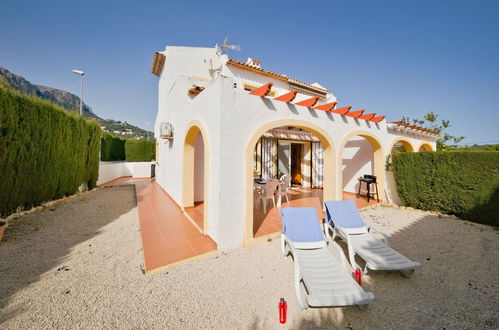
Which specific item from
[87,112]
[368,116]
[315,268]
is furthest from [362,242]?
[87,112]

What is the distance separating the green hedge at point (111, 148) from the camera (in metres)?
25.0

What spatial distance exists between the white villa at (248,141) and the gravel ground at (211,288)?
1.30m

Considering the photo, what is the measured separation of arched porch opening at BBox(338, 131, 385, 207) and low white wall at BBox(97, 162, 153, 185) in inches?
780

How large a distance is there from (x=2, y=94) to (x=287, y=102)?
10734mm

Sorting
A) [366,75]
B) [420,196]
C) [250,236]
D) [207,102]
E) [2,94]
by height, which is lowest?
[250,236]

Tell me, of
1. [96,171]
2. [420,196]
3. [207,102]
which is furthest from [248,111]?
[96,171]

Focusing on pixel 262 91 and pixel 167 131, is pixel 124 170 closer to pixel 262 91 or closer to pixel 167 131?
pixel 167 131

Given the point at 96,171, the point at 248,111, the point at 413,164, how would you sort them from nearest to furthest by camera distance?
the point at 248,111 → the point at 413,164 → the point at 96,171

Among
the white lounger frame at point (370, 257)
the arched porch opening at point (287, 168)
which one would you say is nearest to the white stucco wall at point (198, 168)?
the arched porch opening at point (287, 168)

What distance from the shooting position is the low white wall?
58.1ft

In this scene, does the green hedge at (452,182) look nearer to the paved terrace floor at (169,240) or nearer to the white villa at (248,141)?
the white villa at (248,141)

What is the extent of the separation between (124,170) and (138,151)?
21.2 feet

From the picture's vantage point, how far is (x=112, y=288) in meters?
3.74

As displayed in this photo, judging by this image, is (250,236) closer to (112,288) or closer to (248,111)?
(112,288)
